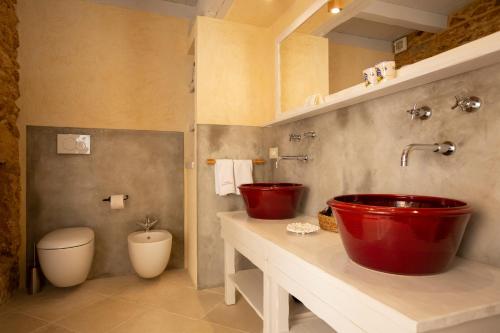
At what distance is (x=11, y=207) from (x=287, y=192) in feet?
6.91

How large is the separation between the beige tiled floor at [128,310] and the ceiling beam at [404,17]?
181cm

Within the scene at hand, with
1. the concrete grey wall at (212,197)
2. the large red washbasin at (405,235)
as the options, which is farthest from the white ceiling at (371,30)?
the concrete grey wall at (212,197)

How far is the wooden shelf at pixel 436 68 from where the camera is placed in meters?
0.87

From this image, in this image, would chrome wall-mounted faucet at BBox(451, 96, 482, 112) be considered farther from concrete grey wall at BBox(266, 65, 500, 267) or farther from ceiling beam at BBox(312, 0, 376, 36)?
ceiling beam at BBox(312, 0, 376, 36)

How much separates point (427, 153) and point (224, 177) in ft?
4.77

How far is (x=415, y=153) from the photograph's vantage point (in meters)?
1.20

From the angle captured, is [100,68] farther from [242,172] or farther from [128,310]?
[128,310]

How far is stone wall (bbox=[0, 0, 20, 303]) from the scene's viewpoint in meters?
2.09

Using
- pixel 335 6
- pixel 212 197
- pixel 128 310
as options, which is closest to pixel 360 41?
pixel 335 6

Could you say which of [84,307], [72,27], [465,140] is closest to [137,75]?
[72,27]

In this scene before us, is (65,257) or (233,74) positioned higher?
(233,74)

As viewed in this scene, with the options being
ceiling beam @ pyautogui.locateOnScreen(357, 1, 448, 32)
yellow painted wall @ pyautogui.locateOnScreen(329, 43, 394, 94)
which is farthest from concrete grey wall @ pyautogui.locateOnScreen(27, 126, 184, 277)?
ceiling beam @ pyautogui.locateOnScreen(357, 1, 448, 32)

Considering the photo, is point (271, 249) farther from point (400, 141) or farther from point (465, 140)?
point (465, 140)

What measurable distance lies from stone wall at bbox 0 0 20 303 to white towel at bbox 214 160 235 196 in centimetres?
154
